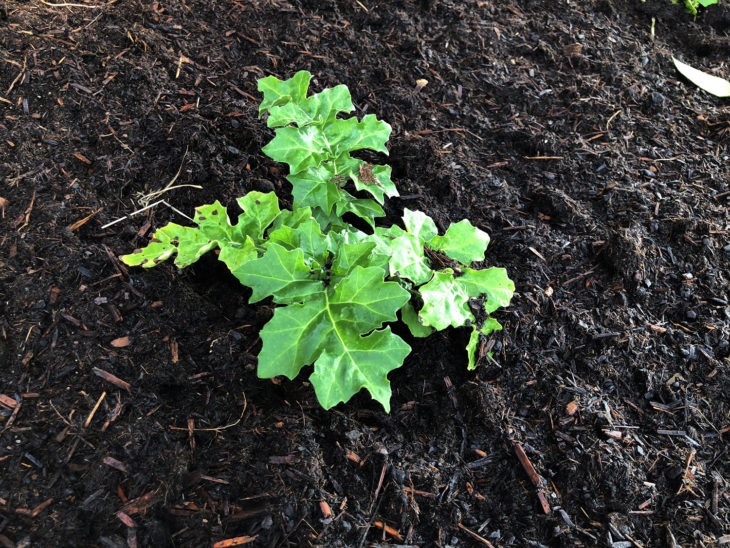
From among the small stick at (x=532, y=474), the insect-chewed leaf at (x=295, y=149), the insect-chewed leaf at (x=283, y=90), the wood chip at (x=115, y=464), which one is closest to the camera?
the wood chip at (x=115, y=464)

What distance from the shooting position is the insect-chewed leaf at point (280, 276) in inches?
78.8

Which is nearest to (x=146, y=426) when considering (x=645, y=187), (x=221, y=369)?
(x=221, y=369)

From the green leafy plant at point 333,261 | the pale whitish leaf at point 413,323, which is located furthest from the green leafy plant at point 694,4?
the pale whitish leaf at point 413,323

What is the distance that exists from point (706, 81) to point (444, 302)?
2767 millimetres

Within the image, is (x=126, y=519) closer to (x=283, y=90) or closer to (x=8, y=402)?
(x=8, y=402)

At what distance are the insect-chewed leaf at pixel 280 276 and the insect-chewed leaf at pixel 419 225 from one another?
497 mm

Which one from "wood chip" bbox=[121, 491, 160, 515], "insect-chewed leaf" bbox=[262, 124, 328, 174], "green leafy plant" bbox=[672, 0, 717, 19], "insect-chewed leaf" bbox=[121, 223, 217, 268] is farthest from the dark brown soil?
"green leafy plant" bbox=[672, 0, 717, 19]

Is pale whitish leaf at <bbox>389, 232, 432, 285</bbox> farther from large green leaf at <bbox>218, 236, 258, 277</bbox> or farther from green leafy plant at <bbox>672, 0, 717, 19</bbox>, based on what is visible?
green leafy plant at <bbox>672, 0, 717, 19</bbox>

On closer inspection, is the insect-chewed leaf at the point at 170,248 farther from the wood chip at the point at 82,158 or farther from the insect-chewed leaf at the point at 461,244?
the insect-chewed leaf at the point at 461,244

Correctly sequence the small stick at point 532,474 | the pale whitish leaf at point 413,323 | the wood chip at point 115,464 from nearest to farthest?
the wood chip at point 115,464 → the small stick at point 532,474 → the pale whitish leaf at point 413,323

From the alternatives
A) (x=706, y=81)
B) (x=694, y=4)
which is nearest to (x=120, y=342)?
(x=706, y=81)

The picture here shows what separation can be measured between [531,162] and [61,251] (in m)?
2.36

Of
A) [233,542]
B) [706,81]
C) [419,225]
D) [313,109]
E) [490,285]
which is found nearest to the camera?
[233,542]

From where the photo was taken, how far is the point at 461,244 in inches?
92.6
